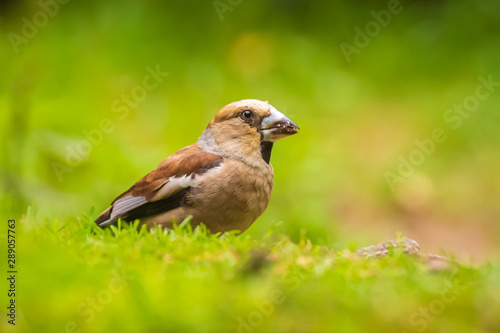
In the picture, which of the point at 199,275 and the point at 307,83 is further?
the point at 307,83

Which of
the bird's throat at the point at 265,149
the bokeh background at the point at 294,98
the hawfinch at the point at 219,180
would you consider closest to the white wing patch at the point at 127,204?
the hawfinch at the point at 219,180

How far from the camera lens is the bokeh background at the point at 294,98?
298 inches

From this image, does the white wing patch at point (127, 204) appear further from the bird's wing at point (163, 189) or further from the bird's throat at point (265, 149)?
the bird's throat at point (265, 149)

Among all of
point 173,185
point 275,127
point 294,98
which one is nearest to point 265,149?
point 275,127

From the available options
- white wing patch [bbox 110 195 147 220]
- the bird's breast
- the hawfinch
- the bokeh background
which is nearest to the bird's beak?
the hawfinch

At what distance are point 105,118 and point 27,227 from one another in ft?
15.3

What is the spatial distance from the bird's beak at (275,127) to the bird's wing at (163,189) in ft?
1.11

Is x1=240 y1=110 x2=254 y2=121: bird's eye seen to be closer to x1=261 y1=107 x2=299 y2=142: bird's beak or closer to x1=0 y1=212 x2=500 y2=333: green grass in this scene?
x1=261 y1=107 x2=299 y2=142: bird's beak

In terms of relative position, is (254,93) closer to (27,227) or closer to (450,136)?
(450,136)

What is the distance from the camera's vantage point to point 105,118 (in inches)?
328

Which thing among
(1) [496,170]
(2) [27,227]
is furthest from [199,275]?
(1) [496,170]

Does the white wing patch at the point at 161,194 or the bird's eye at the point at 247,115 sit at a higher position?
the bird's eye at the point at 247,115

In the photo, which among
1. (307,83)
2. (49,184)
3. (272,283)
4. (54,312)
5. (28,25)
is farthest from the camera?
(28,25)

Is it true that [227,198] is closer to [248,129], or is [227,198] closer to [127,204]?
[248,129]
